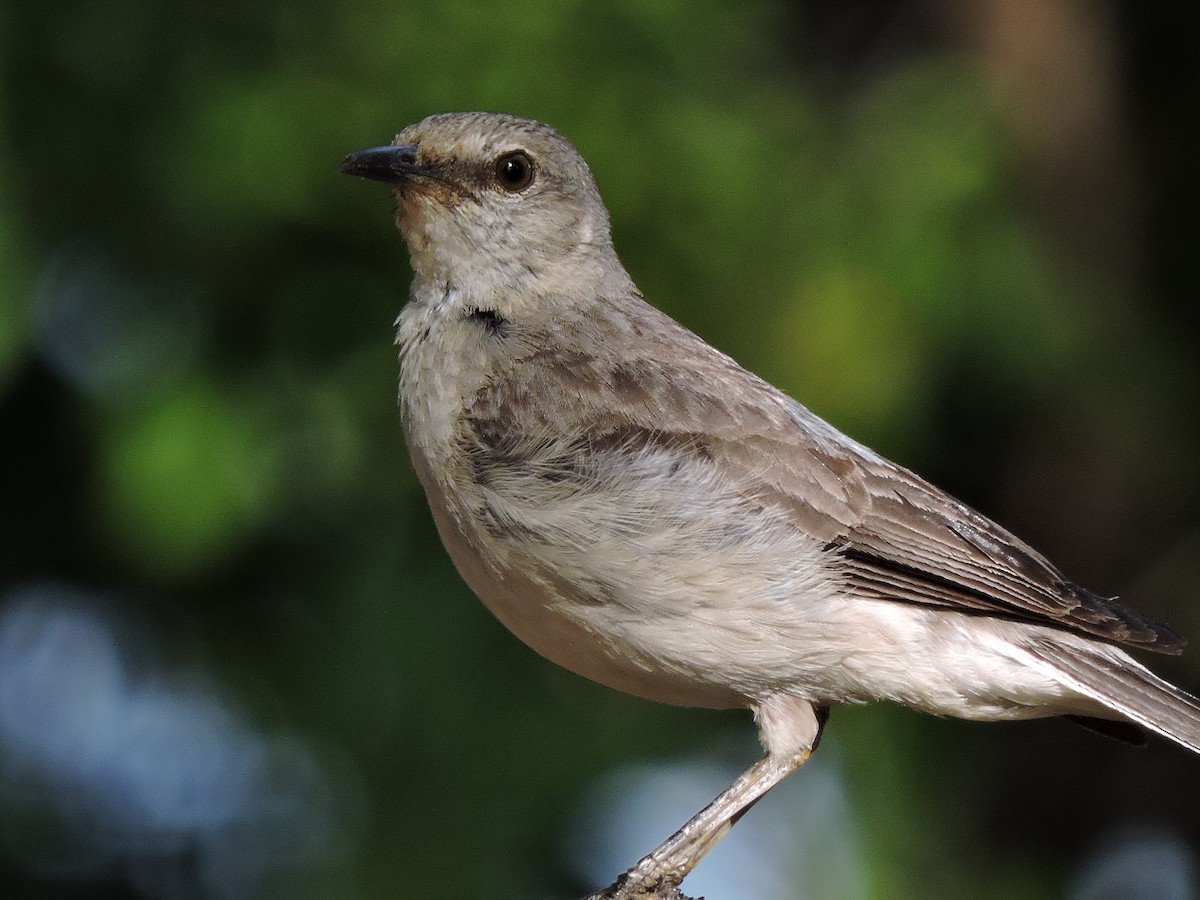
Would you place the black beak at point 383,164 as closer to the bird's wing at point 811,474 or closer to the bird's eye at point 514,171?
the bird's eye at point 514,171

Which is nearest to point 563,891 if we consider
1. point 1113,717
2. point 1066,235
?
point 1113,717

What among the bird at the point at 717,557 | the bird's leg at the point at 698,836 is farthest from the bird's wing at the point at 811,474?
the bird's leg at the point at 698,836

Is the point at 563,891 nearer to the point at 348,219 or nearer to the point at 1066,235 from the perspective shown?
the point at 348,219

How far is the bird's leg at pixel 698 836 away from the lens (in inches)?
158

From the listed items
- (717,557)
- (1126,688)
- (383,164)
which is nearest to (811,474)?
(717,557)

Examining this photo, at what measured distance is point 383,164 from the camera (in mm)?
4543

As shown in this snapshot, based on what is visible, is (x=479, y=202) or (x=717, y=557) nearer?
(x=717, y=557)

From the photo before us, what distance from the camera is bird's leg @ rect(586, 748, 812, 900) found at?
401cm

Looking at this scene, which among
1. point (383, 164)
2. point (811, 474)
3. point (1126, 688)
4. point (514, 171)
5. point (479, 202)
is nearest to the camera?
point (1126, 688)

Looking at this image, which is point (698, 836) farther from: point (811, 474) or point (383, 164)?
point (383, 164)

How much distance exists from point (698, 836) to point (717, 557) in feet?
2.44

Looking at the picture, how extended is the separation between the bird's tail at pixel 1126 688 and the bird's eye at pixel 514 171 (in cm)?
208

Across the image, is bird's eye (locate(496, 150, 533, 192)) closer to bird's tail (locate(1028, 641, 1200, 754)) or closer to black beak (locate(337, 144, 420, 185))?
black beak (locate(337, 144, 420, 185))

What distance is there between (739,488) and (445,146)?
1394 millimetres
